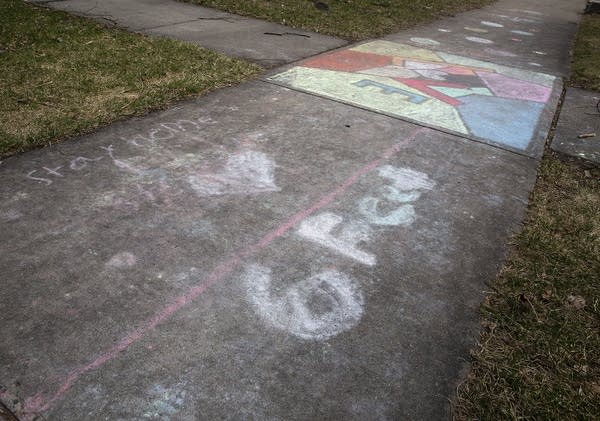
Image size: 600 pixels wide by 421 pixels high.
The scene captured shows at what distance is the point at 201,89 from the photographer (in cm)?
469

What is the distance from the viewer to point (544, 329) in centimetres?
221

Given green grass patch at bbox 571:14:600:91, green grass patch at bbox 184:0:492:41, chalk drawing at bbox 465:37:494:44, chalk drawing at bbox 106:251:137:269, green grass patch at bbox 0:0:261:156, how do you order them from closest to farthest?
chalk drawing at bbox 106:251:137:269, green grass patch at bbox 0:0:261:156, green grass patch at bbox 571:14:600:91, green grass patch at bbox 184:0:492:41, chalk drawing at bbox 465:37:494:44

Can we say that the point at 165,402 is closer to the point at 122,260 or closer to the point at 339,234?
the point at 122,260

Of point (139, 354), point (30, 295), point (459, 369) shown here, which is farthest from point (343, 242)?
point (30, 295)

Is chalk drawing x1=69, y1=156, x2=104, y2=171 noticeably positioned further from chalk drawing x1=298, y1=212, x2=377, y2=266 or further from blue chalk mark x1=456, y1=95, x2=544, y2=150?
blue chalk mark x1=456, y1=95, x2=544, y2=150

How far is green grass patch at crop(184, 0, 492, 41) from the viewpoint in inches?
315

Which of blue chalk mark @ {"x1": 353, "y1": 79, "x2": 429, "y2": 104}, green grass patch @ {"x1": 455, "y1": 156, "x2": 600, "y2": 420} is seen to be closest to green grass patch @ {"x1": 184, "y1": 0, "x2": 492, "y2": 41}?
blue chalk mark @ {"x1": 353, "y1": 79, "x2": 429, "y2": 104}

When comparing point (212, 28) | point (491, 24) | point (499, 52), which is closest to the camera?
point (212, 28)

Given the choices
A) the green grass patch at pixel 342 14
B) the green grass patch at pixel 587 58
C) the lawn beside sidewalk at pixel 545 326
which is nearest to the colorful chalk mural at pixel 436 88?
the green grass patch at pixel 587 58

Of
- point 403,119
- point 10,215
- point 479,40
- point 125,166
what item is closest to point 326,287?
point 125,166

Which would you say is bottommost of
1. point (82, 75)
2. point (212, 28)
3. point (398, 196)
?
point (398, 196)

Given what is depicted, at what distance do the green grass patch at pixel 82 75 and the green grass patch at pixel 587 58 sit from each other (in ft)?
15.7

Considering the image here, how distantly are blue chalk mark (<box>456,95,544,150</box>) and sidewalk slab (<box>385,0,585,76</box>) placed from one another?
2.17m

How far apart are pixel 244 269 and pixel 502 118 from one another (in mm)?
3608
